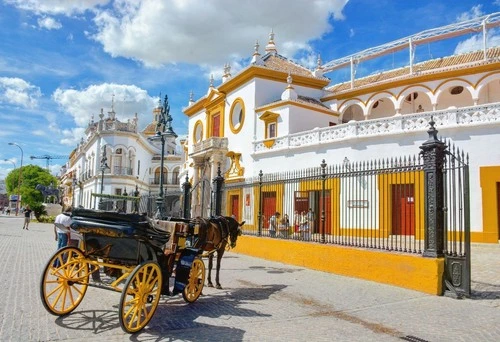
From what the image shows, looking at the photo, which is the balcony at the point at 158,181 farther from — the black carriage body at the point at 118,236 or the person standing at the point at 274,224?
the black carriage body at the point at 118,236

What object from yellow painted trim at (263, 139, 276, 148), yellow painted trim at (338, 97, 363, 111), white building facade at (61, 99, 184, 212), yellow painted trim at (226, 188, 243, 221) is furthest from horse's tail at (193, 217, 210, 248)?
white building facade at (61, 99, 184, 212)

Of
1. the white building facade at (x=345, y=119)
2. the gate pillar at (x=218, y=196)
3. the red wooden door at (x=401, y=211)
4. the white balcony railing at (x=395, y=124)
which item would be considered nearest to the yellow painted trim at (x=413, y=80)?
the white building facade at (x=345, y=119)

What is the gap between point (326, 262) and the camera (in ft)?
32.3

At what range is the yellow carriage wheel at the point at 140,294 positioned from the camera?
15.1 ft

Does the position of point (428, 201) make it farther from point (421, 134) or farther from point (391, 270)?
point (421, 134)

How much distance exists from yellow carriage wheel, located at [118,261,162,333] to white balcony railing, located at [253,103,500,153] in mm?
14430

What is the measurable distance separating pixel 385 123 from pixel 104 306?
1487 centimetres

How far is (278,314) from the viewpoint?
19.6 feet

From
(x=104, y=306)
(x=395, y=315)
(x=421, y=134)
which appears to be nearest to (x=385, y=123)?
(x=421, y=134)

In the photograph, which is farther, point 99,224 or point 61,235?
point 61,235

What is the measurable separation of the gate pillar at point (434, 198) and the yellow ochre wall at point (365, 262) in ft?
0.85

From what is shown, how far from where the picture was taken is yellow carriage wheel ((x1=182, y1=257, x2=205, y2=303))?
6.30 m

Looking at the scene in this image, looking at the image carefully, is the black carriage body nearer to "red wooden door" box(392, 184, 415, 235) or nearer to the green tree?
"red wooden door" box(392, 184, 415, 235)

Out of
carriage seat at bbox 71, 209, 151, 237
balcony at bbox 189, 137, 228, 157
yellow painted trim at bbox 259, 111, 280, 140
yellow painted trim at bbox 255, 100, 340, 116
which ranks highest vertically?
yellow painted trim at bbox 255, 100, 340, 116
